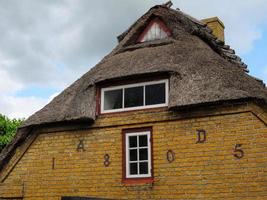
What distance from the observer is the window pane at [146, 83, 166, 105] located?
1215cm

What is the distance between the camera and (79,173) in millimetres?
12562

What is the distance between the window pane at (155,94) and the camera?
12148 millimetres

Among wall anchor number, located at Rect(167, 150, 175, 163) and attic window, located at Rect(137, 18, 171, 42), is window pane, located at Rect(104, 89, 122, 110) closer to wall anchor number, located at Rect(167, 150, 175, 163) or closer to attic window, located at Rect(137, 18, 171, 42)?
wall anchor number, located at Rect(167, 150, 175, 163)

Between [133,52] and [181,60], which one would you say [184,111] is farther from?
[133,52]

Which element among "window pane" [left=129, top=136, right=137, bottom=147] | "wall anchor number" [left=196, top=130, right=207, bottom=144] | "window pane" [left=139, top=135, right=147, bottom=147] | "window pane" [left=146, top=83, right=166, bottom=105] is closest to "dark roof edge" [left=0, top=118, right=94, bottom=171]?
"window pane" [left=129, top=136, right=137, bottom=147]

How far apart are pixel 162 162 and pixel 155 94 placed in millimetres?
1783

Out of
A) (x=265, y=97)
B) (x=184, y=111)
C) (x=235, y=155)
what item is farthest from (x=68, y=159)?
(x=265, y=97)

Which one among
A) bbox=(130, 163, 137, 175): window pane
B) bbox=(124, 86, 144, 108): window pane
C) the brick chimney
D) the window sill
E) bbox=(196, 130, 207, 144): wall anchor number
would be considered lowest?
the window sill

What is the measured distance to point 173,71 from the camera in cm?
1199

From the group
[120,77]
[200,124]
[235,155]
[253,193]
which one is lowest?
[253,193]

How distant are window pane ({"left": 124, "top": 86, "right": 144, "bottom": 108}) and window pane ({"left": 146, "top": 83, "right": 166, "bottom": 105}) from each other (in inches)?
6.7

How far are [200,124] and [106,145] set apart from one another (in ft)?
8.38

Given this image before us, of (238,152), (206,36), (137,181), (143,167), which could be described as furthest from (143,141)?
(206,36)

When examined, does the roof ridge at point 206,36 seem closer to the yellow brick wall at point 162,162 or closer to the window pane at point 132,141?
the yellow brick wall at point 162,162
